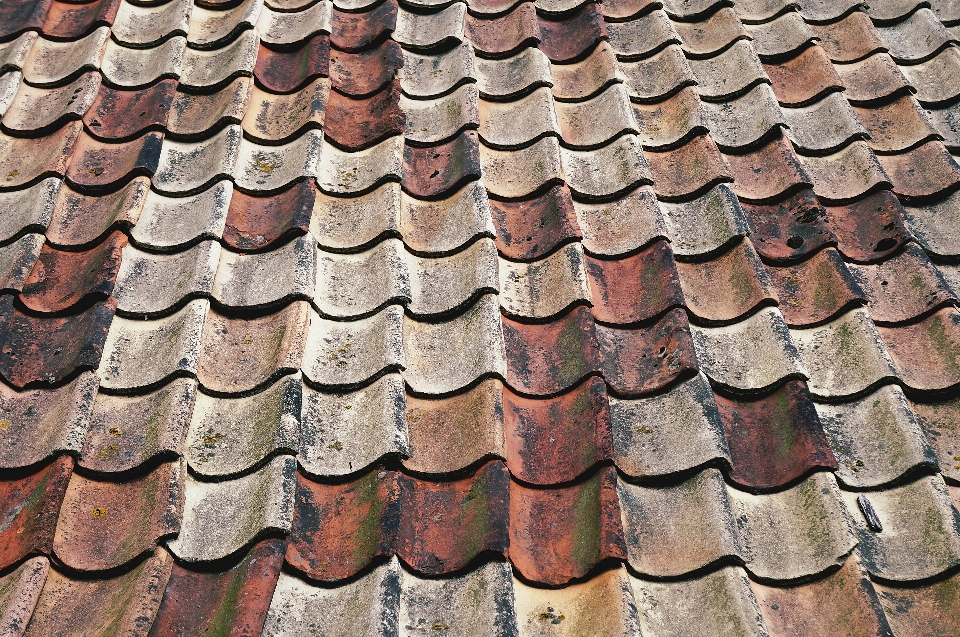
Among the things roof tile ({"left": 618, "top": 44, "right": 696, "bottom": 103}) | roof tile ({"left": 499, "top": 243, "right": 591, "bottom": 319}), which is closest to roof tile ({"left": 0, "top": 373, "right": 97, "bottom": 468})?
roof tile ({"left": 499, "top": 243, "right": 591, "bottom": 319})

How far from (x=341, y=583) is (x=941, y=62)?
2979 mm

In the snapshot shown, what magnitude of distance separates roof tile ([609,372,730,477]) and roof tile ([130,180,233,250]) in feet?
3.95

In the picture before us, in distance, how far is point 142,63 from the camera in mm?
3191

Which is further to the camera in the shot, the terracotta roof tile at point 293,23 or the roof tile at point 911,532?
the terracotta roof tile at point 293,23

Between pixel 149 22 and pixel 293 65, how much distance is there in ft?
2.06

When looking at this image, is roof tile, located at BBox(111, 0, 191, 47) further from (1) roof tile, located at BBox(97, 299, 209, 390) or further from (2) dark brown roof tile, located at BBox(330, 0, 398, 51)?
(1) roof tile, located at BBox(97, 299, 209, 390)

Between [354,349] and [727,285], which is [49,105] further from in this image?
[727,285]

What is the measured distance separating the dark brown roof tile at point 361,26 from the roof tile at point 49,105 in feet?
2.84

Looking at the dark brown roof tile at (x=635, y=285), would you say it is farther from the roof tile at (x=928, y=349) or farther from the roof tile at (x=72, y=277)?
the roof tile at (x=72, y=277)

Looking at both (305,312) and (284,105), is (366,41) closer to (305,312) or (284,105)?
(284,105)

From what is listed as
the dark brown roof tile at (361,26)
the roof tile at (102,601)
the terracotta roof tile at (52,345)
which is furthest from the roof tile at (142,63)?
the roof tile at (102,601)

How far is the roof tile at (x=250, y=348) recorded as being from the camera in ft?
7.04

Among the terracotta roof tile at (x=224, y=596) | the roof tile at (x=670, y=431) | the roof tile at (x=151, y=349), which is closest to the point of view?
the terracotta roof tile at (x=224, y=596)

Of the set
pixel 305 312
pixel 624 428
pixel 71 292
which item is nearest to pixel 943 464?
pixel 624 428
